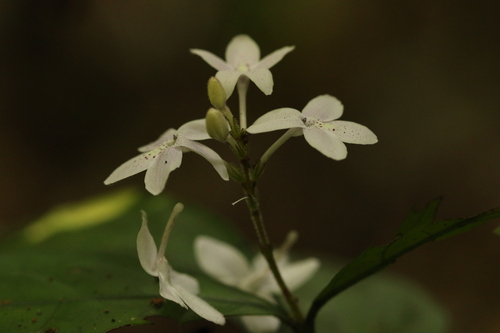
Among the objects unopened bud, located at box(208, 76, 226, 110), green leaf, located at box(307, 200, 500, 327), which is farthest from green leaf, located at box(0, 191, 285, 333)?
unopened bud, located at box(208, 76, 226, 110)

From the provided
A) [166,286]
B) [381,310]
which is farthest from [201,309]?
[381,310]

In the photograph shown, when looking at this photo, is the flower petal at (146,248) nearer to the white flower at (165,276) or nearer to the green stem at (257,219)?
→ the white flower at (165,276)

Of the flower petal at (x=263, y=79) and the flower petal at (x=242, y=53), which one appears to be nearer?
the flower petal at (x=263, y=79)

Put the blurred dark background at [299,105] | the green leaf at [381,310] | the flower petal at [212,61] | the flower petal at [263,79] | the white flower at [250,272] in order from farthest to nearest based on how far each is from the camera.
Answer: the blurred dark background at [299,105], the green leaf at [381,310], the white flower at [250,272], the flower petal at [212,61], the flower petal at [263,79]

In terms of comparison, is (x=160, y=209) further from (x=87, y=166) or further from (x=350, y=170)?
(x=87, y=166)

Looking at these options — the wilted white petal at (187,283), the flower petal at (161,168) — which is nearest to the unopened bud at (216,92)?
the flower petal at (161,168)

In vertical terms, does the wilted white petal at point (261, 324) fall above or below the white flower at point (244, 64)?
below

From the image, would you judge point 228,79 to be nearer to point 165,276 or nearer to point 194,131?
point 194,131

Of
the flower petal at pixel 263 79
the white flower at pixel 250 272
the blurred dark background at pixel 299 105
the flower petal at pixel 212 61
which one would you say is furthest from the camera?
the blurred dark background at pixel 299 105
